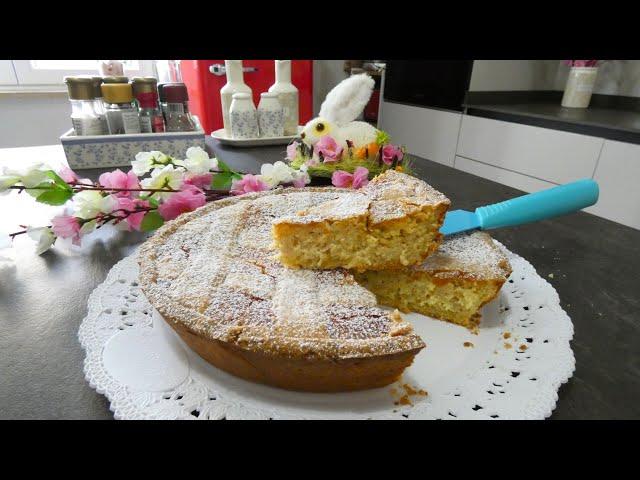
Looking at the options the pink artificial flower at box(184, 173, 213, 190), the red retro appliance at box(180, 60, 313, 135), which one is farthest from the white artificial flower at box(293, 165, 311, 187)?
the red retro appliance at box(180, 60, 313, 135)

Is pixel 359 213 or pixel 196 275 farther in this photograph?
pixel 359 213

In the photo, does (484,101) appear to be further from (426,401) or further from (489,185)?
(426,401)

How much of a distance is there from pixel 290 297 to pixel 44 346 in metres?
0.48

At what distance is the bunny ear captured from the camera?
5.94ft

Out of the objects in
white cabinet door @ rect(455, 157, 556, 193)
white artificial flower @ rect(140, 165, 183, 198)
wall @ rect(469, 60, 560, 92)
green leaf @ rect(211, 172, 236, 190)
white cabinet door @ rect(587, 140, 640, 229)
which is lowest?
white cabinet door @ rect(455, 157, 556, 193)

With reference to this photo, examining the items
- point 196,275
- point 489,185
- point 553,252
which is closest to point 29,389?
point 196,275

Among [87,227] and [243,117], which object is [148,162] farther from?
[243,117]

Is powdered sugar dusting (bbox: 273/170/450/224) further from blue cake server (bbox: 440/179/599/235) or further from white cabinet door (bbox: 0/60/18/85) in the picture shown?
white cabinet door (bbox: 0/60/18/85)

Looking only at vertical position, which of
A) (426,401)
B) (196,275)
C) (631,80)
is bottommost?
(426,401)

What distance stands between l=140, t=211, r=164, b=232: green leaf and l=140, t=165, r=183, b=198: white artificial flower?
0.07 metres

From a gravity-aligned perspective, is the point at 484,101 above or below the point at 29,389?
above

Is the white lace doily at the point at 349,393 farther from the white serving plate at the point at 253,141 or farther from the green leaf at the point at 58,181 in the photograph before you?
the white serving plate at the point at 253,141

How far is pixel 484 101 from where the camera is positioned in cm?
331
